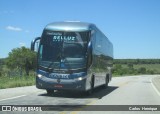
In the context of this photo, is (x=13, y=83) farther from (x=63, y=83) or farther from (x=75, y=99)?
(x=75, y=99)

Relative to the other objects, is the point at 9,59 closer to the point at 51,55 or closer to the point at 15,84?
the point at 15,84

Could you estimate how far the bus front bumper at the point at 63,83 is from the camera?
20.3 meters

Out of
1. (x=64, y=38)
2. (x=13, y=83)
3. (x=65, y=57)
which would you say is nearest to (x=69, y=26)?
(x=64, y=38)

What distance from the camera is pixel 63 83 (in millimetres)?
20406

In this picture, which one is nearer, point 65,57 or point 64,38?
point 65,57

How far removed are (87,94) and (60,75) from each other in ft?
9.60

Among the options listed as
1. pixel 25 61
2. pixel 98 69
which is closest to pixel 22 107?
pixel 98 69

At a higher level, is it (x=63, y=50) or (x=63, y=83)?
(x=63, y=50)

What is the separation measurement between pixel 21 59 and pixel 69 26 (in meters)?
86.2

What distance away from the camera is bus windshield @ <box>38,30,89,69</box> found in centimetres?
2053

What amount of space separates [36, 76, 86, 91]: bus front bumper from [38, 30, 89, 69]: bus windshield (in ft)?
2.10

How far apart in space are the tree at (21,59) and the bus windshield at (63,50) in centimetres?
8240

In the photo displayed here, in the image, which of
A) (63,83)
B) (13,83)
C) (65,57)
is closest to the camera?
(63,83)

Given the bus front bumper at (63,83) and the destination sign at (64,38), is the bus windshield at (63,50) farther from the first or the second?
the bus front bumper at (63,83)
